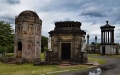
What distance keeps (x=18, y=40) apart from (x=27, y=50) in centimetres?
204

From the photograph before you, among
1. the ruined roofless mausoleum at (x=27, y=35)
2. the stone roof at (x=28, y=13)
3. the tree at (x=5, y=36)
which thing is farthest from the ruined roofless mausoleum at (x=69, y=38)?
the tree at (x=5, y=36)

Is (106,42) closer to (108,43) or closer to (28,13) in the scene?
(108,43)

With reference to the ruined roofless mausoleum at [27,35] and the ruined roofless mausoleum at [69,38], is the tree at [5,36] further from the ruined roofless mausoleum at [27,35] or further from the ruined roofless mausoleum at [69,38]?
the ruined roofless mausoleum at [69,38]

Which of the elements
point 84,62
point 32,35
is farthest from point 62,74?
point 32,35

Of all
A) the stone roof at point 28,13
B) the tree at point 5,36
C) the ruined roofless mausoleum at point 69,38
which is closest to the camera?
the ruined roofless mausoleum at point 69,38

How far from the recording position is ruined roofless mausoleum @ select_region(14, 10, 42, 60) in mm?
23250

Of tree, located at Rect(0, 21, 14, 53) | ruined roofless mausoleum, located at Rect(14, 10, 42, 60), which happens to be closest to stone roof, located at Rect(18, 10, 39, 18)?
ruined roofless mausoleum, located at Rect(14, 10, 42, 60)

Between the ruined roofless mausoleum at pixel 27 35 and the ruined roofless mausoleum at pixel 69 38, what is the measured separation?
9.66 ft

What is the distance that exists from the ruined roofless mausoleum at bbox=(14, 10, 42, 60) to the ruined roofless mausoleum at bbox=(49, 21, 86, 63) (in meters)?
2.95

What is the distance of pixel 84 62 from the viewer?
20828mm

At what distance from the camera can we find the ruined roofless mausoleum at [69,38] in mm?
21812

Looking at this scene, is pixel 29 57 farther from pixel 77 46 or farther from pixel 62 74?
pixel 62 74

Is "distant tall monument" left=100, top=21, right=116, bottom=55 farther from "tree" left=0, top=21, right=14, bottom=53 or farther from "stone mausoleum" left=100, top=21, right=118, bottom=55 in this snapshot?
"tree" left=0, top=21, right=14, bottom=53

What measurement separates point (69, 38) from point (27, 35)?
6166 mm
